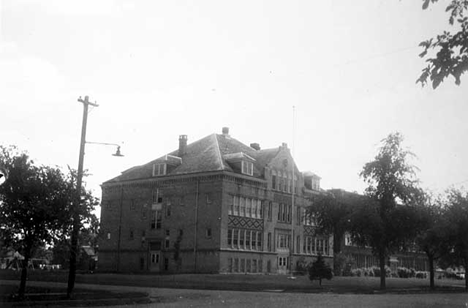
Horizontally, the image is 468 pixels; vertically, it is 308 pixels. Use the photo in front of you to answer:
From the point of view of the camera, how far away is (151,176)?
6044 cm

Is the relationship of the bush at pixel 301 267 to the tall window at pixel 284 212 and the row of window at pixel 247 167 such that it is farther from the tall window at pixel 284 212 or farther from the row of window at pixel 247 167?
the row of window at pixel 247 167

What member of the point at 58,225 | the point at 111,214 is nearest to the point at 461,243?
the point at 58,225

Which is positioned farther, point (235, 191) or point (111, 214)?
point (111, 214)

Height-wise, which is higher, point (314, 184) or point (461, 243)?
point (314, 184)

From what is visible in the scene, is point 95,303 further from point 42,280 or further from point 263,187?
point 263,187

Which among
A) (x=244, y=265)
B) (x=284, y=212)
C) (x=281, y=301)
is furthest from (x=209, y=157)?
(x=281, y=301)

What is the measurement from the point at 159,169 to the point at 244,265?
13309 mm

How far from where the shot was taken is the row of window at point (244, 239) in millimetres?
55375

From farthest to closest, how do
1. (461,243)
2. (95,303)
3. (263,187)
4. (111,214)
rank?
(111,214)
(263,187)
(461,243)
(95,303)

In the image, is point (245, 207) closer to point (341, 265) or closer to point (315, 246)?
point (341, 265)

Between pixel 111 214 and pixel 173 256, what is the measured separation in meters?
11.5

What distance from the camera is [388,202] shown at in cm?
4038

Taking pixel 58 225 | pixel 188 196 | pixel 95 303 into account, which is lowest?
pixel 95 303

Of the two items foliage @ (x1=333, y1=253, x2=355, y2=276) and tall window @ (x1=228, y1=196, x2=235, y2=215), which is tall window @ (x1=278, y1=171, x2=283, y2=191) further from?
foliage @ (x1=333, y1=253, x2=355, y2=276)
